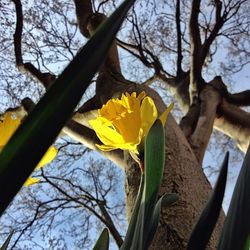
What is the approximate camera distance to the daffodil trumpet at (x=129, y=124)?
1.04 feet

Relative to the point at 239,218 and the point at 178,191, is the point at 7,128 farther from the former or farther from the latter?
the point at 178,191

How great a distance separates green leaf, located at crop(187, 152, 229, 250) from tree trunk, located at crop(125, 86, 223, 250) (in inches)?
36.2

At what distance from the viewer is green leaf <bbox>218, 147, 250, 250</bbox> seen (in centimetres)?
21

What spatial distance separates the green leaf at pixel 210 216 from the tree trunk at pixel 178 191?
92cm

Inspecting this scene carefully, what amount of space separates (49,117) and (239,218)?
0.37 ft

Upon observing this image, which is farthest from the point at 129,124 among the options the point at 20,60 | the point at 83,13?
the point at 20,60

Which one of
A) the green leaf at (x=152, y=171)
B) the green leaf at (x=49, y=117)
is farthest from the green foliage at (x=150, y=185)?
the green leaf at (x=49, y=117)

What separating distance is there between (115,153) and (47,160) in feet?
6.31

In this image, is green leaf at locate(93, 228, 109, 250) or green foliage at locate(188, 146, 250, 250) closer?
green foliage at locate(188, 146, 250, 250)

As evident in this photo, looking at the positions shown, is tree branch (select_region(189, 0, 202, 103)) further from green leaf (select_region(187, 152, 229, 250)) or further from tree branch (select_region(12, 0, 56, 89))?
green leaf (select_region(187, 152, 229, 250))

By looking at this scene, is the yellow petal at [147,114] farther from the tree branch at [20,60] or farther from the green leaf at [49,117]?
the tree branch at [20,60]

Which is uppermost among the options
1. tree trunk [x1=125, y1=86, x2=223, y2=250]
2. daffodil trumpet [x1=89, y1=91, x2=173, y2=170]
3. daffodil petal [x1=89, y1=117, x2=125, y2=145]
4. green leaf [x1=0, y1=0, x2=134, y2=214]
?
tree trunk [x1=125, y1=86, x2=223, y2=250]

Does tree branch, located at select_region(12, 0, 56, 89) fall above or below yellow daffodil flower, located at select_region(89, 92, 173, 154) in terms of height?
above

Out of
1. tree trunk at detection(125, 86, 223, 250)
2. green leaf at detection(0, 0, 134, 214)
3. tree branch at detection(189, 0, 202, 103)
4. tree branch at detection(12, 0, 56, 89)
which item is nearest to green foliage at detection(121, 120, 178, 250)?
green leaf at detection(0, 0, 134, 214)
